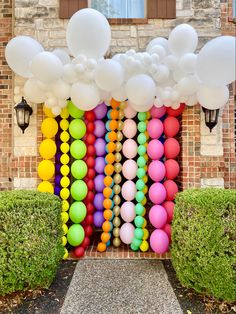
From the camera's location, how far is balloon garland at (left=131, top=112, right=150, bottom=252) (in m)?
3.60

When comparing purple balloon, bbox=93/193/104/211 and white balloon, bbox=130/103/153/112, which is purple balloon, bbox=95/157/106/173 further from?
white balloon, bbox=130/103/153/112

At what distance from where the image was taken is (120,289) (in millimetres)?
2844

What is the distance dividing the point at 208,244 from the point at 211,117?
64.8 inches

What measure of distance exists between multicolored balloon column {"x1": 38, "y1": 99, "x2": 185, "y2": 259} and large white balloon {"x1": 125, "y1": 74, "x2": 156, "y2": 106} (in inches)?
20.4

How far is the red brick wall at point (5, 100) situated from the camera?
4.13 m

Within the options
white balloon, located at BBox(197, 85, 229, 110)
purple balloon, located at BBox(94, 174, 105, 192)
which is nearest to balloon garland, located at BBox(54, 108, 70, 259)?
purple balloon, located at BBox(94, 174, 105, 192)

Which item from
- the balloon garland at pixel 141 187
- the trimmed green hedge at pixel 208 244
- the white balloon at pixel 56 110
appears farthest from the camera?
the balloon garland at pixel 141 187

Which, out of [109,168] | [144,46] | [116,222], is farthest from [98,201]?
[144,46]

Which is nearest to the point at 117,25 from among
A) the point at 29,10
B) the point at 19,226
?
the point at 29,10

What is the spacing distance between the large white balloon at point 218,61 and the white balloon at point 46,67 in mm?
1540

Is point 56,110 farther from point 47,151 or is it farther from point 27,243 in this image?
point 27,243

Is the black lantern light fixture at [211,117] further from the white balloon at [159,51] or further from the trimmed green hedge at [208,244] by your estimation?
the trimmed green hedge at [208,244]

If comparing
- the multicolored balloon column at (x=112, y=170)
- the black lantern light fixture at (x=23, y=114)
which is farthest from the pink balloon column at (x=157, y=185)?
the black lantern light fixture at (x=23, y=114)

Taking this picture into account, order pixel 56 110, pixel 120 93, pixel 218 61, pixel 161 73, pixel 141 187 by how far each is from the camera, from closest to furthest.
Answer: pixel 218 61 < pixel 161 73 < pixel 120 93 < pixel 56 110 < pixel 141 187
